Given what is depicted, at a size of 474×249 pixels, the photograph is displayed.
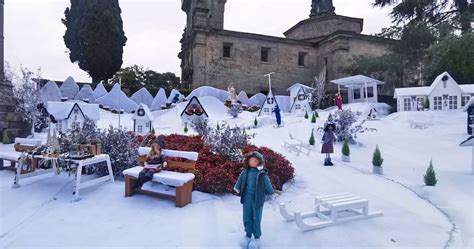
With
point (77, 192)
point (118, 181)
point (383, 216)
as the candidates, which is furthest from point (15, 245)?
point (383, 216)

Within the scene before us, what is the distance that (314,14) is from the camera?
113ft

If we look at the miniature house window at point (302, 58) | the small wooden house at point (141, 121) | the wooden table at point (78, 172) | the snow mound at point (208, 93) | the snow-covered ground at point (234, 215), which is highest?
the miniature house window at point (302, 58)

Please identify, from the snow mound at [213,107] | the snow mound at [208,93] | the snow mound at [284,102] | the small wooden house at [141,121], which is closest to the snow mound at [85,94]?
the snow mound at [213,107]

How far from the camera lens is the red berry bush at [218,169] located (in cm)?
581

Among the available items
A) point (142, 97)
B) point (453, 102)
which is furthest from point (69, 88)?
A: point (453, 102)

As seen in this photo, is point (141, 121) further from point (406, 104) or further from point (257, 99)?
point (406, 104)

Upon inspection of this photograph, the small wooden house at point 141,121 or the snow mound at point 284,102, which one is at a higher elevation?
the snow mound at point 284,102

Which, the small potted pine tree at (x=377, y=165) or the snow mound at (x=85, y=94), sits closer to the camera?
the small potted pine tree at (x=377, y=165)

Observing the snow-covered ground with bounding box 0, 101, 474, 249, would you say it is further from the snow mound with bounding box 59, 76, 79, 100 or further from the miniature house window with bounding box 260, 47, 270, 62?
the miniature house window with bounding box 260, 47, 270, 62

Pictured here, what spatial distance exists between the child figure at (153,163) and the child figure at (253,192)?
6.35 feet

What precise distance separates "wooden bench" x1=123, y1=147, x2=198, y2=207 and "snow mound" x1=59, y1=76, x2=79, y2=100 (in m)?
18.4

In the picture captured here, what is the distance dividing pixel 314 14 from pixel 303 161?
29.5 metres

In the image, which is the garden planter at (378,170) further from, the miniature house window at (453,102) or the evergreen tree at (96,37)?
the evergreen tree at (96,37)

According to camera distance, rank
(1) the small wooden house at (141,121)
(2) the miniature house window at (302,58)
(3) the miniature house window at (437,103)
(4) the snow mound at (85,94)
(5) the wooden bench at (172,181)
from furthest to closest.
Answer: (2) the miniature house window at (302,58), (4) the snow mound at (85,94), (3) the miniature house window at (437,103), (1) the small wooden house at (141,121), (5) the wooden bench at (172,181)
